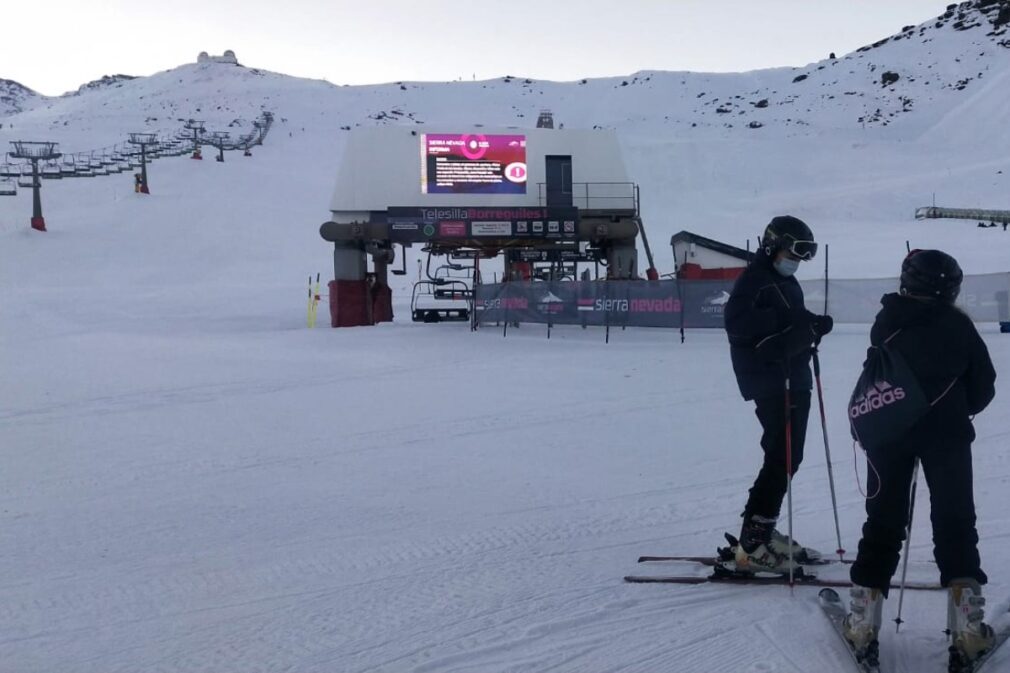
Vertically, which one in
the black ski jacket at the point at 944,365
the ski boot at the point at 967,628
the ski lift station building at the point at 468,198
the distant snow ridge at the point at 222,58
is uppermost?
the distant snow ridge at the point at 222,58

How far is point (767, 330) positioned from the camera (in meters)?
4.70

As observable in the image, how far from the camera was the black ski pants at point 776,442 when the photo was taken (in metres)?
4.88

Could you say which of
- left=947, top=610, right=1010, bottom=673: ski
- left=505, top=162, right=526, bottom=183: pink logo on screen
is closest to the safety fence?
left=505, top=162, right=526, bottom=183: pink logo on screen

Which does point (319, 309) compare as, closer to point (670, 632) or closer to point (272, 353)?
point (272, 353)

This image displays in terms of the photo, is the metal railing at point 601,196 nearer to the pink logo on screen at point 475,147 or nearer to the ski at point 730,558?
the pink logo on screen at point 475,147

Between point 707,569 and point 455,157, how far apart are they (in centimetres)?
2172

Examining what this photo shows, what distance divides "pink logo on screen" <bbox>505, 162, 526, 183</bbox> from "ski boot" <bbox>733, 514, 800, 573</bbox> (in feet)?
71.8

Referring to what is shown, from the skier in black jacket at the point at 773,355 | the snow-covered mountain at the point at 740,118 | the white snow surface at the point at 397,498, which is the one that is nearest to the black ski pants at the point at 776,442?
the skier in black jacket at the point at 773,355

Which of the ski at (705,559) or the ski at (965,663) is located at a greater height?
the ski at (965,663)

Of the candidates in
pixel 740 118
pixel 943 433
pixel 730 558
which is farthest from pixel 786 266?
pixel 740 118

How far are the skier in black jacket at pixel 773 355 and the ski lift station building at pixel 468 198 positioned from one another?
20.3m

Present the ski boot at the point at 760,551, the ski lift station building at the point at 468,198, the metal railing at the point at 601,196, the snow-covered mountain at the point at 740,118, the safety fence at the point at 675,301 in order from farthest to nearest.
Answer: the snow-covered mountain at the point at 740,118 → the metal railing at the point at 601,196 → the ski lift station building at the point at 468,198 → the safety fence at the point at 675,301 → the ski boot at the point at 760,551

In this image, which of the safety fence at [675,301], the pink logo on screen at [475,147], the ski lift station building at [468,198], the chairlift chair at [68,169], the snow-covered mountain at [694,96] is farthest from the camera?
the snow-covered mountain at [694,96]

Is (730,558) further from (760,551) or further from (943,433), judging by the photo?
(943,433)
